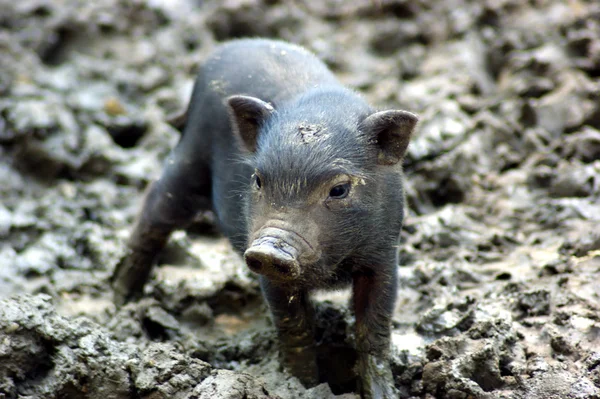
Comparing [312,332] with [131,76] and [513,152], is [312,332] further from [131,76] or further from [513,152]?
[131,76]

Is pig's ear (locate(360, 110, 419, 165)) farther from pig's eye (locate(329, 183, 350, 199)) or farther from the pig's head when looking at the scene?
pig's eye (locate(329, 183, 350, 199))

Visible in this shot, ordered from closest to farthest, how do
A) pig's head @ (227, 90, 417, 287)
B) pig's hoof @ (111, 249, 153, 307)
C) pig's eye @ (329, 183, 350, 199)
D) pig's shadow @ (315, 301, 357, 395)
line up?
pig's head @ (227, 90, 417, 287)
pig's eye @ (329, 183, 350, 199)
pig's shadow @ (315, 301, 357, 395)
pig's hoof @ (111, 249, 153, 307)

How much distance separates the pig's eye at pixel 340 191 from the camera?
3465mm

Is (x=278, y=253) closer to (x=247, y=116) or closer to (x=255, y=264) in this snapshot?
(x=255, y=264)

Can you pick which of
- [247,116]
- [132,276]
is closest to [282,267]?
[247,116]

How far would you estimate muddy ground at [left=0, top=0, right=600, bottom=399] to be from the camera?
12.0 ft

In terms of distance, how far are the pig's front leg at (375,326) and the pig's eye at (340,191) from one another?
1.73 feet

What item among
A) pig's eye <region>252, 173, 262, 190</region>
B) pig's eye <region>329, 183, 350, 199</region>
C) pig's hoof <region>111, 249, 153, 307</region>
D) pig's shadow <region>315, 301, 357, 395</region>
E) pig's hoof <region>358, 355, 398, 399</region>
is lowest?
pig's hoof <region>111, 249, 153, 307</region>

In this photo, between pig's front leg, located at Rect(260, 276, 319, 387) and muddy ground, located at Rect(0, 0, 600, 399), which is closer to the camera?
muddy ground, located at Rect(0, 0, 600, 399)

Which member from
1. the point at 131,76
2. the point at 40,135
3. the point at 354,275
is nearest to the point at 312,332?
the point at 354,275

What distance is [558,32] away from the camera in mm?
6930

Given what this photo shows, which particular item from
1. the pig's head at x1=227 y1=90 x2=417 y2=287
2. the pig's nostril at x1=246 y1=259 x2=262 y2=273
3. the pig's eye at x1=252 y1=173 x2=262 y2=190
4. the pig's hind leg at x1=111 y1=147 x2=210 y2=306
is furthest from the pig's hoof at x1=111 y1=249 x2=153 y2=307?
the pig's nostril at x1=246 y1=259 x2=262 y2=273

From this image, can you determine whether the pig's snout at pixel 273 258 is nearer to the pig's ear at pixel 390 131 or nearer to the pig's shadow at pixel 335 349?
the pig's ear at pixel 390 131

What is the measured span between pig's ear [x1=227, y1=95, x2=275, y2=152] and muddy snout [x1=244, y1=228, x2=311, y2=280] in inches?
33.4
